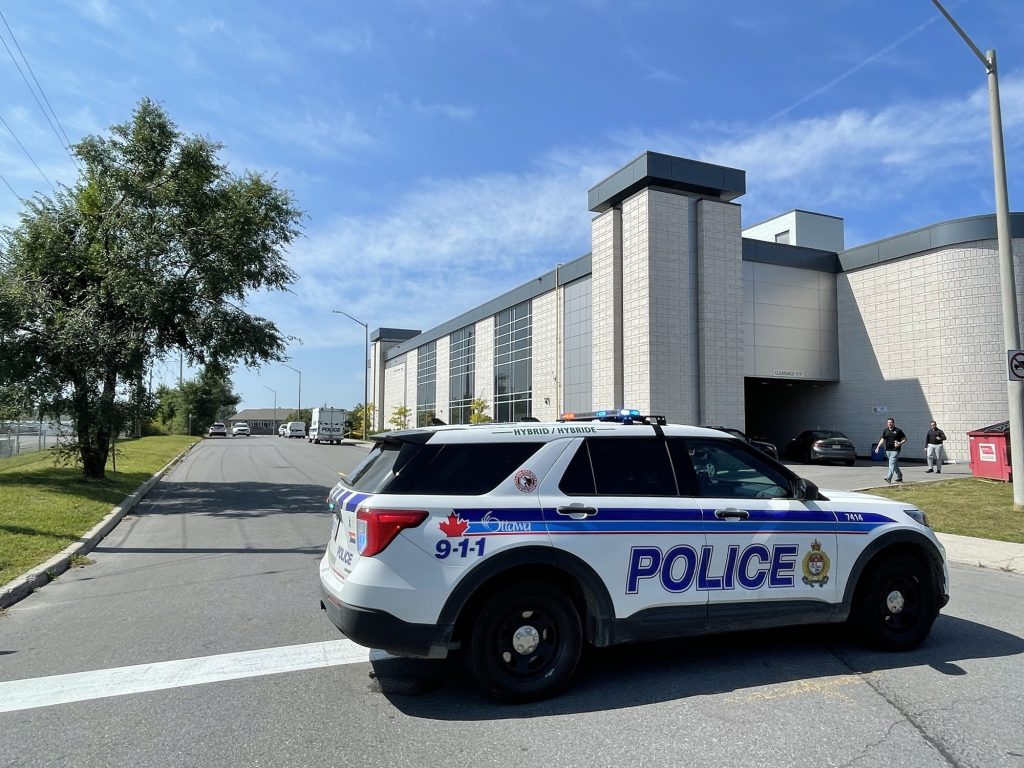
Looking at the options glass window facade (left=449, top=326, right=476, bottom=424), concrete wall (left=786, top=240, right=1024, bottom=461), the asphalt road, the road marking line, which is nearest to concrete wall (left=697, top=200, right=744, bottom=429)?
concrete wall (left=786, top=240, right=1024, bottom=461)

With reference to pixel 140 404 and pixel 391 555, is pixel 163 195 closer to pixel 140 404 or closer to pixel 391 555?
pixel 140 404

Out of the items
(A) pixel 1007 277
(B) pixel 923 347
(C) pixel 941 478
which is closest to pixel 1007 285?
(A) pixel 1007 277

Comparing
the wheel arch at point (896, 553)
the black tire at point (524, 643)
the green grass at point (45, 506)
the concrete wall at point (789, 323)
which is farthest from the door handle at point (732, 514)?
the concrete wall at point (789, 323)

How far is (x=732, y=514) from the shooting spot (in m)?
4.66

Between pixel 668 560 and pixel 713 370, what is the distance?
976 inches

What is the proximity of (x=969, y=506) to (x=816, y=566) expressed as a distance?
1076cm

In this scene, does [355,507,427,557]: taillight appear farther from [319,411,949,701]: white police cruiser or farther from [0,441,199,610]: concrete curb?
[0,441,199,610]: concrete curb

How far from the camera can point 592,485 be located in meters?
4.49

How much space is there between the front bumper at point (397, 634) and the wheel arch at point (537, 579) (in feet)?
0.26

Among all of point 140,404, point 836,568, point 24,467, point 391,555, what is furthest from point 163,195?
point 836,568

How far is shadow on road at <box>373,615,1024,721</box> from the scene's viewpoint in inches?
165

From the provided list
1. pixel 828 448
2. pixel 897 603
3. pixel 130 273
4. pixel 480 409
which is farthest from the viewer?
pixel 480 409

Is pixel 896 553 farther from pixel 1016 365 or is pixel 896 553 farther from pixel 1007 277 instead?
pixel 1007 277

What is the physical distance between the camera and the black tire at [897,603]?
16.7ft
